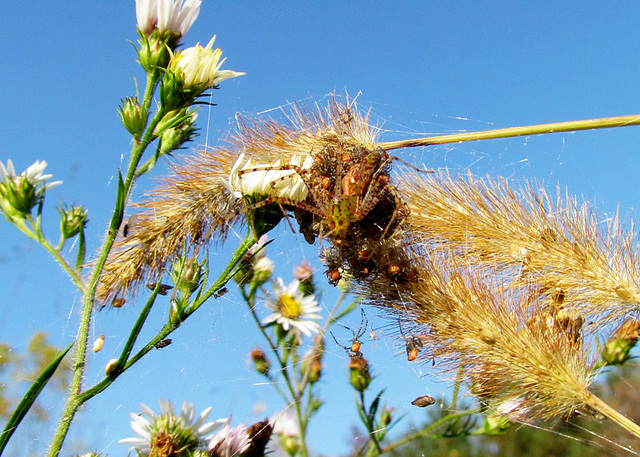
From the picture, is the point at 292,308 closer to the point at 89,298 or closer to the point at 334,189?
the point at 334,189

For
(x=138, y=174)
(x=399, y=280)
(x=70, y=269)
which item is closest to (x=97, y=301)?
(x=70, y=269)

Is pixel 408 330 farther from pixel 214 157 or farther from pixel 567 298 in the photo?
pixel 214 157

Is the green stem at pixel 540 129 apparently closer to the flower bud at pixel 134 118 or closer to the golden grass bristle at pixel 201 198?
the golden grass bristle at pixel 201 198

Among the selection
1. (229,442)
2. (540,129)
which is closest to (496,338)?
(540,129)

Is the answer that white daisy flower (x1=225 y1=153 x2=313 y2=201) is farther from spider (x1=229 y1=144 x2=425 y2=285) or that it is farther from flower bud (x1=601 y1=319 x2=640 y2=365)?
flower bud (x1=601 y1=319 x2=640 y2=365)

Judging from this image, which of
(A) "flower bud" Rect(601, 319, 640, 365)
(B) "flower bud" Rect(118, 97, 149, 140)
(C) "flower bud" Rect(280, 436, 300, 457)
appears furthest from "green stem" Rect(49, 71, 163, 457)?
(A) "flower bud" Rect(601, 319, 640, 365)
